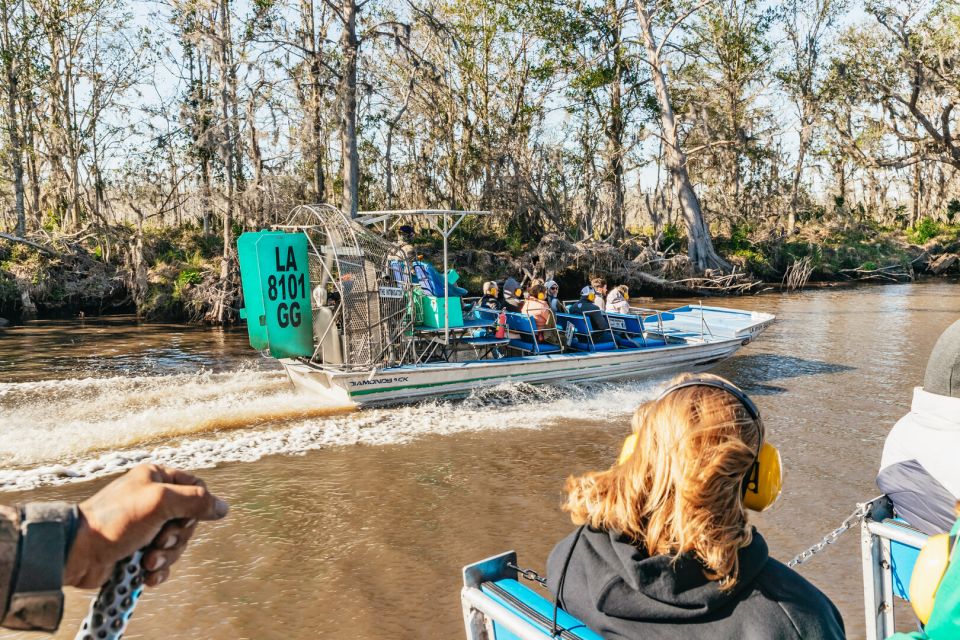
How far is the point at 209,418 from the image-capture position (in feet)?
31.9

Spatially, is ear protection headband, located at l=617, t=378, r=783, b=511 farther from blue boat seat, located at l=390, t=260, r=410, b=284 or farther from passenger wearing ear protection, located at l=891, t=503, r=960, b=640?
blue boat seat, located at l=390, t=260, r=410, b=284

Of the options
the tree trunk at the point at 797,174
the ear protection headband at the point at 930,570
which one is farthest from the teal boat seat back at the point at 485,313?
the tree trunk at the point at 797,174

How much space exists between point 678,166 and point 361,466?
88.4ft

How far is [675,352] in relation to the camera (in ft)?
44.0

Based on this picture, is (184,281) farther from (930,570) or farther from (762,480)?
(930,570)

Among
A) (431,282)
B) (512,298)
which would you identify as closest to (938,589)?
(431,282)

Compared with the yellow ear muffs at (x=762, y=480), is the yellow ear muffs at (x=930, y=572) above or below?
below

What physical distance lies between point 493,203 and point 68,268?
1697 cm

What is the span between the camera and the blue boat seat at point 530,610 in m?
2.15

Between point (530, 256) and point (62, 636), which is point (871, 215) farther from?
point (62, 636)

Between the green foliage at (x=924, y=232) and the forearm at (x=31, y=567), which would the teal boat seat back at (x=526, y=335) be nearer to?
the forearm at (x=31, y=567)

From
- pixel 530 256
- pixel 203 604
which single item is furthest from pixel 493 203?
pixel 203 604

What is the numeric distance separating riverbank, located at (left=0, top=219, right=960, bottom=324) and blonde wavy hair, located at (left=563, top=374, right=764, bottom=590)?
2125 centimetres

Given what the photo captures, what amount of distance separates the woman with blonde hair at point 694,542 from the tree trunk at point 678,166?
3059cm
